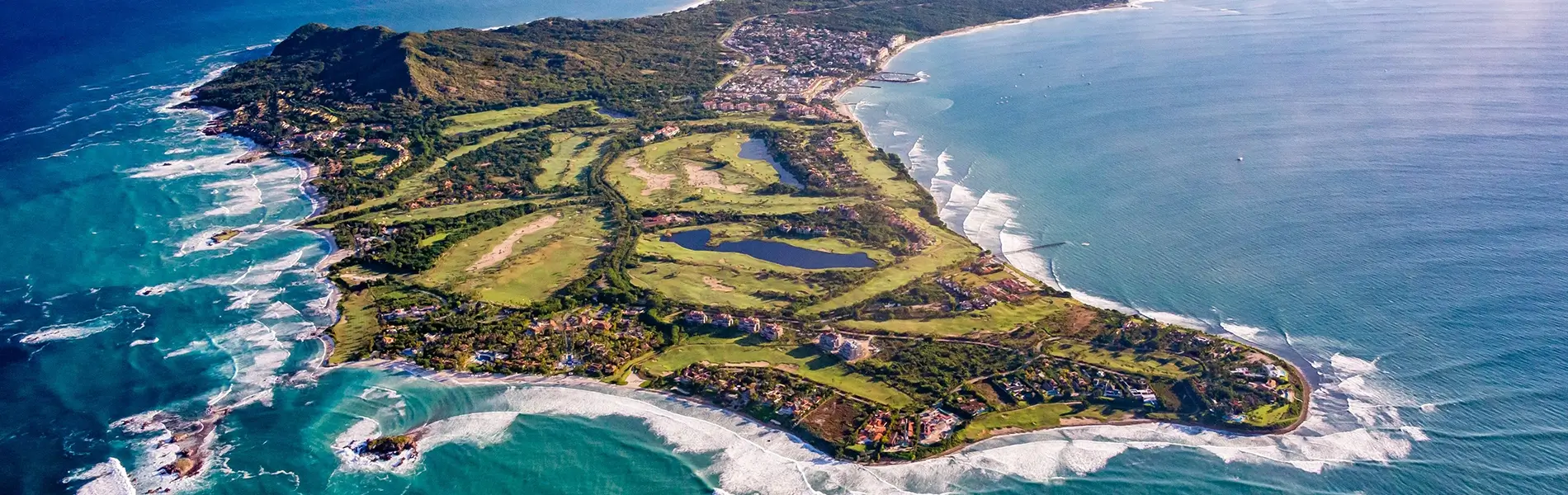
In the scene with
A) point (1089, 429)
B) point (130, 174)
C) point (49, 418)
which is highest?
point (130, 174)

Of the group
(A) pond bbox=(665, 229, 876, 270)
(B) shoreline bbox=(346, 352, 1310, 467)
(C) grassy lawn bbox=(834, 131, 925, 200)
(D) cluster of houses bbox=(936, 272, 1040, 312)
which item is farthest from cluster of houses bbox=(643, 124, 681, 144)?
(B) shoreline bbox=(346, 352, 1310, 467)

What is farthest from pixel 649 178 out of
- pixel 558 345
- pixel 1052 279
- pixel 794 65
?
pixel 794 65

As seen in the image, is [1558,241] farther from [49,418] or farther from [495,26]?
[495,26]

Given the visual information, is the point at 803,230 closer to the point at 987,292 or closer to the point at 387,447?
the point at 987,292

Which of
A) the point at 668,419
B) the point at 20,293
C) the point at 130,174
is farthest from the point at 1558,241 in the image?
the point at 130,174

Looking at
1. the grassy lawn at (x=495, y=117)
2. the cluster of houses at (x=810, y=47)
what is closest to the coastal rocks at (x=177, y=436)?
the grassy lawn at (x=495, y=117)

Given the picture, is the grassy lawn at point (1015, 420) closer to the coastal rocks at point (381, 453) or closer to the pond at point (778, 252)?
the pond at point (778, 252)
